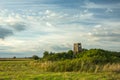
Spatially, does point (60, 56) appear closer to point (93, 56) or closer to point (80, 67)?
point (93, 56)

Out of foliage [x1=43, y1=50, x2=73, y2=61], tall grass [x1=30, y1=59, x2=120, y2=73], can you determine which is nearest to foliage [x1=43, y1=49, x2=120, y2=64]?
foliage [x1=43, y1=50, x2=73, y2=61]

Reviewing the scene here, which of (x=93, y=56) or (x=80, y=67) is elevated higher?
(x=93, y=56)

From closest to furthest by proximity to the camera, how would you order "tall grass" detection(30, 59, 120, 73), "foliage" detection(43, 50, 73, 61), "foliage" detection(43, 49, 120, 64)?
1. "tall grass" detection(30, 59, 120, 73)
2. "foliage" detection(43, 49, 120, 64)
3. "foliage" detection(43, 50, 73, 61)

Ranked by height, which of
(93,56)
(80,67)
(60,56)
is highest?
(60,56)

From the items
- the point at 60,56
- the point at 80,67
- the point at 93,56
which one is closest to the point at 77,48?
the point at 60,56

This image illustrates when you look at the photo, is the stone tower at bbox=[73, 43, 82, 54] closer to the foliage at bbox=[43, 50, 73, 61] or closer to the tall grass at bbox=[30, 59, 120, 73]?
the foliage at bbox=[43, 50, 73, 61]

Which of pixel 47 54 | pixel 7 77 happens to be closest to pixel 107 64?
pixel 7 77

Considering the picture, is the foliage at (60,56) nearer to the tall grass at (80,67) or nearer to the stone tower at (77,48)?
the stone tower at (77,48)

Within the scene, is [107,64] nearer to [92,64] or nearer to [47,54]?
[92,64]

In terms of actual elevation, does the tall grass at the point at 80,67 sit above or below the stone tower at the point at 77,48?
below

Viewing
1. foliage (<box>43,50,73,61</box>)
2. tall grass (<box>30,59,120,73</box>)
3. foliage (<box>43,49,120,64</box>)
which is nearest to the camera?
tall grass (<box>30,59,120,73</box>)

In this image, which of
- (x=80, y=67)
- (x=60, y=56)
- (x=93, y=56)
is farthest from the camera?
(x=60, y=56)

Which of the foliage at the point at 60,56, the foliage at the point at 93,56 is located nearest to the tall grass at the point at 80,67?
the foliage at the point at 93,56

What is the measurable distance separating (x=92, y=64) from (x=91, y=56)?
3.97 meters
